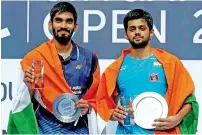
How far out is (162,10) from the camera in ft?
16.7

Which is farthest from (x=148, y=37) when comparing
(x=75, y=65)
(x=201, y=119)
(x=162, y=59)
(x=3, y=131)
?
(x=3, y=131)

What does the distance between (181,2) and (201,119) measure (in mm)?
856

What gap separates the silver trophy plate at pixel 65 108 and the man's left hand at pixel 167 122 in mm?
540

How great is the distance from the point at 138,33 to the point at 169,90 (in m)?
0.40

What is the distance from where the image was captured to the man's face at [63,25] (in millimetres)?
4466

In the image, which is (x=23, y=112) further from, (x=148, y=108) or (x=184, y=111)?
(x=184, y=111)

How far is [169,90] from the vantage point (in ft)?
14.2

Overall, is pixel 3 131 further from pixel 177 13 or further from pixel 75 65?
pixel 177 13

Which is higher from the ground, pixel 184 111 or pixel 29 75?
pixel 29 75

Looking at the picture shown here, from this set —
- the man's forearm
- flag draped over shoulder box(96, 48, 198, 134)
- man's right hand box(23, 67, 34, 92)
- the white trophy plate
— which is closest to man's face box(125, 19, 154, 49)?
flag draped over shoulder box(96, 48, 198, 134)

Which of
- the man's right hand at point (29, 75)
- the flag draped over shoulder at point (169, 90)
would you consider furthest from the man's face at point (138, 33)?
the man's right hand at point (29, 75)

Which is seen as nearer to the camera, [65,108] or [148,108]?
[148,108]

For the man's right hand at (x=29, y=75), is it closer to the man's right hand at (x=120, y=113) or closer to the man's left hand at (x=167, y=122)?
the man's right hand at (x=120, y=113)

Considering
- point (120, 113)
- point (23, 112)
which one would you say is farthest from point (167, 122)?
point (23, 112)
